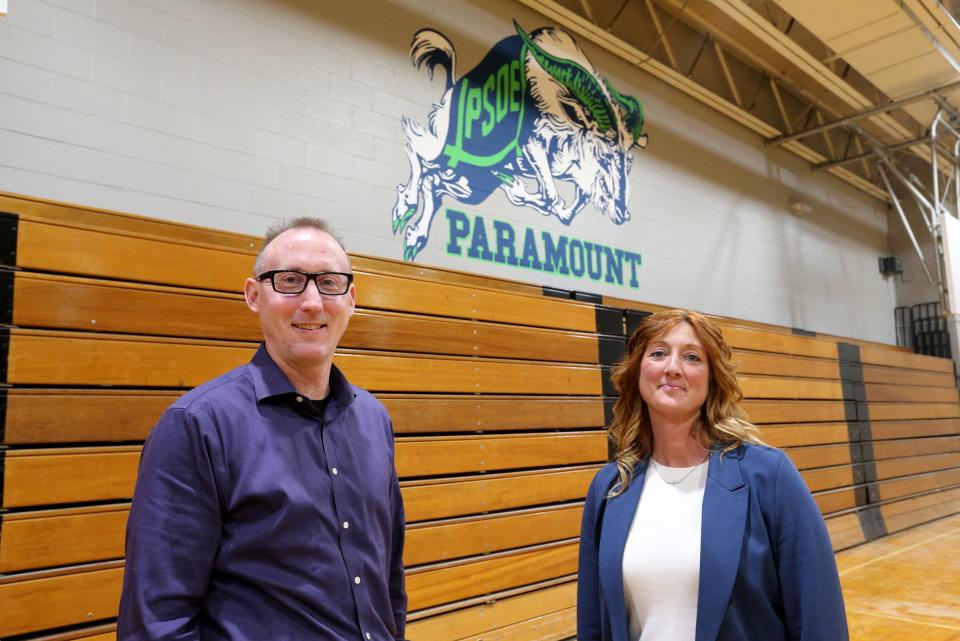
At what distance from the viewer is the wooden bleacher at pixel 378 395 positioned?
264 centimetres

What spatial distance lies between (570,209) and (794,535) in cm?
475

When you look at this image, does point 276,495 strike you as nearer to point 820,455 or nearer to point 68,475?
point 68,475

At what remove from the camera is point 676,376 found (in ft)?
5.74

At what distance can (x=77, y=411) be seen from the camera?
2744 millimetres

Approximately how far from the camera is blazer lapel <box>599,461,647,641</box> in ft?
5.24

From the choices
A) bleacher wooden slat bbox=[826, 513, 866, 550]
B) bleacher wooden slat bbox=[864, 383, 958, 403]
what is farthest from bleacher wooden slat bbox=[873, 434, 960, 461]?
bleacher wooden slat bbox=[826, 513, 866, 550]

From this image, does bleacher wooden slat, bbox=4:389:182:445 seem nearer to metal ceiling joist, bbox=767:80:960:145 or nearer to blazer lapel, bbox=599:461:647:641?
blazer lapel, bbox=599:461:647:641

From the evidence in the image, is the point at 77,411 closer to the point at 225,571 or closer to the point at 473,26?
the point at 225,571

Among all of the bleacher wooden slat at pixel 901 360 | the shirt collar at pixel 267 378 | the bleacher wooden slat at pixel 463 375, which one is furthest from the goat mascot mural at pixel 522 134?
the bleacher wooden slat at pixel 901 360

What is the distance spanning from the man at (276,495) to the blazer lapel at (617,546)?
19.5 inches

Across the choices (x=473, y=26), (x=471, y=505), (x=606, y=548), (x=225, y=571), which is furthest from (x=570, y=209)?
(x=225, y=571)

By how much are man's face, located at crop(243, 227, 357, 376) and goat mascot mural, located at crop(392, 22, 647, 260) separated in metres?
3.23

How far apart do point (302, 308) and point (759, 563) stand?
44.5 inches

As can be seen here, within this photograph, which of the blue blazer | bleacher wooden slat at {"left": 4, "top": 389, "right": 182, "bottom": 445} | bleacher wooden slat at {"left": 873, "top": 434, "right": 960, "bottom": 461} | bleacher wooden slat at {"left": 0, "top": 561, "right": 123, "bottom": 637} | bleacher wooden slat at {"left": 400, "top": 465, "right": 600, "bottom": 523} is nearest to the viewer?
the blue blazer
